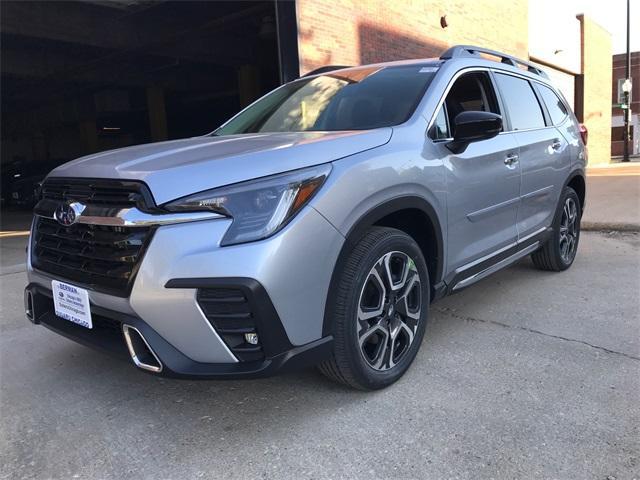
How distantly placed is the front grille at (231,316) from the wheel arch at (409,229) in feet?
1.30

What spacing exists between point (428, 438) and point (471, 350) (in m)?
1.15

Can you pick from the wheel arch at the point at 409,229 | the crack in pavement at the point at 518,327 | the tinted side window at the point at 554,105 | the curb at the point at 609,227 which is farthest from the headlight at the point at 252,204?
the curb at the point at 609,227

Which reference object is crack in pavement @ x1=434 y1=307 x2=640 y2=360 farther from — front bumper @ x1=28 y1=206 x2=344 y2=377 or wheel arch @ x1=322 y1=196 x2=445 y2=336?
front bumper @ x1=28 y1=206 x2=344 y2=377

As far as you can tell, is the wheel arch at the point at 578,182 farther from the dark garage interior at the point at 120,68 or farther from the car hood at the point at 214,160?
the dark garage interior at the point at 120,68

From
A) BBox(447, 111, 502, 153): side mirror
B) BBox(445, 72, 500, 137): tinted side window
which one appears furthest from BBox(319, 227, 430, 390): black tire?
BBox(445, 72, 500, 137): tinted side window

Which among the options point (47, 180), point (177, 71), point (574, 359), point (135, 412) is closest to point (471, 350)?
point (574, 359)

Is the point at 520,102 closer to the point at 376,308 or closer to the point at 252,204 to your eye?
the point at 376,308

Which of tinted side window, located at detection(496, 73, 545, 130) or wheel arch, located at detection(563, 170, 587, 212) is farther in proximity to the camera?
wheel arch, located at detection(563, 170, 587, 212)

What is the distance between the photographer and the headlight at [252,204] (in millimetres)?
2350

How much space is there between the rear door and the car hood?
1745 mm

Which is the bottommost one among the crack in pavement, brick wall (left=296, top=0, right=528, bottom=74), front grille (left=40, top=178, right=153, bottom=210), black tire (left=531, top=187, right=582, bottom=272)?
the crack in pavement

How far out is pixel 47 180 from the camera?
120 inches

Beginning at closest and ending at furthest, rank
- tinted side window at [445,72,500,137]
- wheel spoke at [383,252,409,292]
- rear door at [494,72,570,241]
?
wheel spoke at [383,252,409,292], tinted side window at [445,72,500,137], rear door at [494,72,570,241]

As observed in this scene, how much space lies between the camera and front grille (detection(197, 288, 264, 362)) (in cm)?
231
